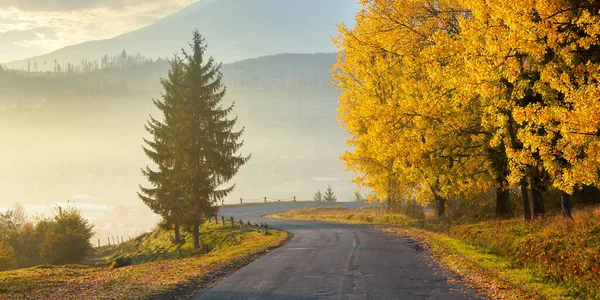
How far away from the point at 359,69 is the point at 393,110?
8.79 m

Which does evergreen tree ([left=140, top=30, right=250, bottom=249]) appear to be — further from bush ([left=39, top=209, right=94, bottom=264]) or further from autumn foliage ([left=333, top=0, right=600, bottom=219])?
bush ([left=39, top=209, right=94, bottom=264])

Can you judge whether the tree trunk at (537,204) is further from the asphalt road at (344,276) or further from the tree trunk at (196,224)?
the tree trunk at (196,224)

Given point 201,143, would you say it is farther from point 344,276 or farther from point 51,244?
point 344,276

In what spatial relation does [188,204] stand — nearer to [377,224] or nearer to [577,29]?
[377,224]

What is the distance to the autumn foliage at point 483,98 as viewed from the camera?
12062mm

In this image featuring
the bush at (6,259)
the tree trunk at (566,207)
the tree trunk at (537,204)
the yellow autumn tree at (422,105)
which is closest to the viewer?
the tree trunk at (566,207)

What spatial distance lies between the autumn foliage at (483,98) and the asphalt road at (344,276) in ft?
13.5

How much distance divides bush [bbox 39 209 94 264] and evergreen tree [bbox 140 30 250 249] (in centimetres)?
1188

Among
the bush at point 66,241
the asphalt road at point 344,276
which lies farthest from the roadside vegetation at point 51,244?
the asphalt road at point 344,276

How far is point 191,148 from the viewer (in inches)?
1351

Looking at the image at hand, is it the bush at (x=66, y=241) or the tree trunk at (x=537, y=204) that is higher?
the tree trunk at (x=537, y=204)

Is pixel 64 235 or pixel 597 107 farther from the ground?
pixel 597 107

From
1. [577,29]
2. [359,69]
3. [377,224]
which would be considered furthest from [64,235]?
[577,29]

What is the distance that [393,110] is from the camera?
21.2m
